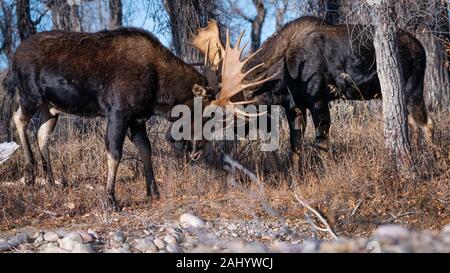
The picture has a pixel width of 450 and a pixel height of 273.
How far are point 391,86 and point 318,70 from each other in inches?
61.9

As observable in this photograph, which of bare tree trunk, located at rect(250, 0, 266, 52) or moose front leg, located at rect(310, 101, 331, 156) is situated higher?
bare tree trunk, located at rect(250, 0, 266, 52)

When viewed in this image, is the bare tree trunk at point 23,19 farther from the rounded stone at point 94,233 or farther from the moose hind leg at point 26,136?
the rounded stone at point 94,233

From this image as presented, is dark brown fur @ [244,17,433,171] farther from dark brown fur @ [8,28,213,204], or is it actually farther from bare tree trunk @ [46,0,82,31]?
bare tree trunk @ [46,0,82,31]

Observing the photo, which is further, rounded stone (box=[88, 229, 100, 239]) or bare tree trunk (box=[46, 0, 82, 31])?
bare tree trunk (box=[46, 0, 82, 31])

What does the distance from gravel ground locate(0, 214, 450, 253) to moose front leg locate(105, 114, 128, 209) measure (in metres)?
1.40

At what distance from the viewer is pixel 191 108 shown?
8.84m

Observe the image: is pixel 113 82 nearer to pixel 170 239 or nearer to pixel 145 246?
pixel 170 239

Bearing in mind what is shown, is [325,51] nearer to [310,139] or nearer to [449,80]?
[310,139]

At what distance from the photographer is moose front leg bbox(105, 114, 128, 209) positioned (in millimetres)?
8380

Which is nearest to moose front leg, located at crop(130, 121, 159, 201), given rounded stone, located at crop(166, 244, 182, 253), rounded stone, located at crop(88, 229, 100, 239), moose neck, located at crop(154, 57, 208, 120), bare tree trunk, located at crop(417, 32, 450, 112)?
moose neck, located at crop(154, 57, 208, 120)

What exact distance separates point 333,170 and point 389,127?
2.99 feet

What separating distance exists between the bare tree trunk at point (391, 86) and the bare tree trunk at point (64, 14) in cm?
799

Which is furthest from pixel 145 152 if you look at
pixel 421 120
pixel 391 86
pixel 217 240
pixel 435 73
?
pixel 435 73

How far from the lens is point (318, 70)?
9.64 metres
